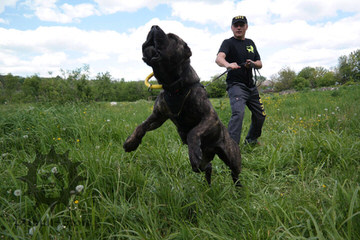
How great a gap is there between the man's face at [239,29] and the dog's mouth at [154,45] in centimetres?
314

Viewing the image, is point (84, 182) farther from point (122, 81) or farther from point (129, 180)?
point (122, 81)

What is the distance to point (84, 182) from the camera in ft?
8.08

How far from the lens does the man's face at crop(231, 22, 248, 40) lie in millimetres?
4176

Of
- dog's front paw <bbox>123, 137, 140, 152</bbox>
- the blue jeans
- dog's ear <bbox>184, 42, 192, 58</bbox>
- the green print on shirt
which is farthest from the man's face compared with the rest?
dog's front paw <bbox>123, 137, 140, 152</bbox>

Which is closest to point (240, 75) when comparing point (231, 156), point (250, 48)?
point (250, 48)

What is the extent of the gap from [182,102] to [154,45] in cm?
47

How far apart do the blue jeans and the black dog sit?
1702 mm

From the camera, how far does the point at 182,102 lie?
174 cm

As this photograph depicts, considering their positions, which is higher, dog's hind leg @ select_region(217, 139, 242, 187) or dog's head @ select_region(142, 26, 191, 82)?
dog's head @ select_region(142, 26, 191, 82)

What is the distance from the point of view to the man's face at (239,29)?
4.18m

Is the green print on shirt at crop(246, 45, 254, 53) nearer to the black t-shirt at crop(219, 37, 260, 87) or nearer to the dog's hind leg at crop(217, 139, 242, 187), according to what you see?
the black t-shirt at crop(219, 37, 260, 87)

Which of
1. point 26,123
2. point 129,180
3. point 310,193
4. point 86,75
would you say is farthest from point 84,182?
point 86,75

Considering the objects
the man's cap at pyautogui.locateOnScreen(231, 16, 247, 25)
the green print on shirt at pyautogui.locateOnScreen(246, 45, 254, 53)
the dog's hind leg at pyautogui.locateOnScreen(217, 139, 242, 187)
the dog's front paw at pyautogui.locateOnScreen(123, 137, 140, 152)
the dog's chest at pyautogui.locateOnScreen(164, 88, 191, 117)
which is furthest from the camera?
the green print on shirt at pyautogui.locateOnScreen(246, 45, 254, 53)

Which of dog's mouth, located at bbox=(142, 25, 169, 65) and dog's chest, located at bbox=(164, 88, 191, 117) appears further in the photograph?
dog's chest, located at bbox=(164, 88, 191, 117)
